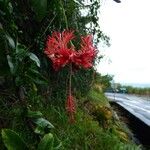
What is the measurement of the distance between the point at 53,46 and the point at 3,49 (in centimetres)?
51

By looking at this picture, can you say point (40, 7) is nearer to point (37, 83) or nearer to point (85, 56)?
point (85, 56)

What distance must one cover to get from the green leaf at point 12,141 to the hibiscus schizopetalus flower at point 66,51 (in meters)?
0.46

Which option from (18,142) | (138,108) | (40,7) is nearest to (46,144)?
(18,142)

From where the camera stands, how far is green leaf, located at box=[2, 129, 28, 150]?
59.9 inches

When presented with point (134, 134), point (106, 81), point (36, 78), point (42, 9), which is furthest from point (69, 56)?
point (106, 81)

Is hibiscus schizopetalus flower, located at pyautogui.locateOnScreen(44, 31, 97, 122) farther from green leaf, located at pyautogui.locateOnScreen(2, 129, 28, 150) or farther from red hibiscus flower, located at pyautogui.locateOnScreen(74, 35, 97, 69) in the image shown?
green leaf, located at pyautogui.locateOnScreen(2, 129, 28, 150)

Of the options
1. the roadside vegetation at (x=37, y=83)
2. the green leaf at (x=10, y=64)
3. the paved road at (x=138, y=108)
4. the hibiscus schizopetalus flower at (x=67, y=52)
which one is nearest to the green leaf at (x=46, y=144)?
the roadside vegetation at (x=37, y=83)

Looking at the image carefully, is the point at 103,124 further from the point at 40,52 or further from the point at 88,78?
the point at 40,52

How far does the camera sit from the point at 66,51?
1.14m

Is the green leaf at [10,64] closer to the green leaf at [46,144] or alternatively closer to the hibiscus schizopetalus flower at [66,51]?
the green leaf at [46,144]

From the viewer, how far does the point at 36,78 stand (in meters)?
1.74

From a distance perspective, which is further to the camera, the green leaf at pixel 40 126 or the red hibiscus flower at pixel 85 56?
the green leaf at pixel 40 126

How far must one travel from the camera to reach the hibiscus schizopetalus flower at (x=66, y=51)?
112cm

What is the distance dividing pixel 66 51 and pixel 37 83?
2.32ft
